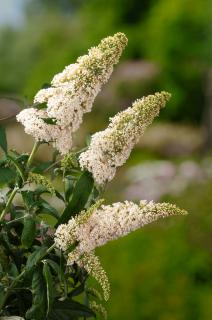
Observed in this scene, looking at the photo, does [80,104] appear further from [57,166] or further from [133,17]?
[133,17]

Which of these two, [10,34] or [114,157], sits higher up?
[10,34]

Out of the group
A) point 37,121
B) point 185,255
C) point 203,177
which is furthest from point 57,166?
point 203,177

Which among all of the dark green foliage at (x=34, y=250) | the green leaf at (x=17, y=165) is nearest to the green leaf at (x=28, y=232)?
the dark green foliage at (x=34, y=250)

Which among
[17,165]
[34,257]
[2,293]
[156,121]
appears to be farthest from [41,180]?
[156,121]

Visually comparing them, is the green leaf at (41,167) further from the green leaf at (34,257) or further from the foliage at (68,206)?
the green leaf at (34,257)

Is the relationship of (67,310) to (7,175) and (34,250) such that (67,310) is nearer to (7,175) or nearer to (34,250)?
(34,250)

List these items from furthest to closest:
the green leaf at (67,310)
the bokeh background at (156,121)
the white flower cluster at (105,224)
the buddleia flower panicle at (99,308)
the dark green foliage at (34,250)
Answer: the bokeh background at (156,121)
the buddleia flower panicle at (99,308)
the green leaf at (67,310)
the dark green foliage at (34,250)
the white flower cluster at (105,224)

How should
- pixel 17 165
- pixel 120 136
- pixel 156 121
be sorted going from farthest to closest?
1. pixel 156 121
2. pixel 17 165
3. pixel 120 136
